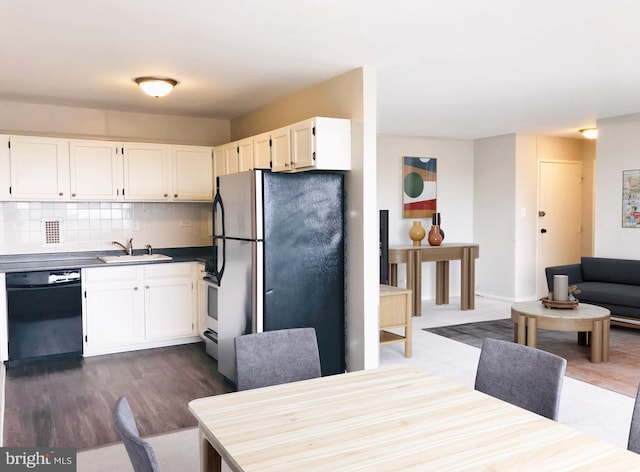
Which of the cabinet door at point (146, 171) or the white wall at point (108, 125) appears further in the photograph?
the cabinet door at point (146, 171)

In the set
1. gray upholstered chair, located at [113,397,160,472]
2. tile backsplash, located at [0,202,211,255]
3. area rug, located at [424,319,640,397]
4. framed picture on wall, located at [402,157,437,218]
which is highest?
framed picture on wall, located at [402,157,437,218]

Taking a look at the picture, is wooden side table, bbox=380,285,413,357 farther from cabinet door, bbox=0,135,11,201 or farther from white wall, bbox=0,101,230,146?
cabinet door, bbox=0,135,11,201

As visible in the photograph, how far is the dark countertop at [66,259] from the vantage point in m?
4.78

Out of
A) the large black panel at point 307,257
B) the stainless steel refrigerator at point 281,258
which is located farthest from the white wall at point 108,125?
the large black panel at point 307,257

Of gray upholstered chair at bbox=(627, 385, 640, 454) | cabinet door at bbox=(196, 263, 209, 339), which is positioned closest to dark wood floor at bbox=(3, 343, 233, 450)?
cabinet door at bbox=(196, 263, 209, 339)

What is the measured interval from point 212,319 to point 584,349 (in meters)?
3.55

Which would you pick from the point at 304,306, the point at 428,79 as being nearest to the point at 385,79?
the point at 428,79

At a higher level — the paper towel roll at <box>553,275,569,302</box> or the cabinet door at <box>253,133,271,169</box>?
the cabinet door at <box>253,133,271,169</box>

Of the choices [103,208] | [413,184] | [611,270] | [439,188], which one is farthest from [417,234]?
[103,208]

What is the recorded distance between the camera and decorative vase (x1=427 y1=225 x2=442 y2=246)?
715 centimetres

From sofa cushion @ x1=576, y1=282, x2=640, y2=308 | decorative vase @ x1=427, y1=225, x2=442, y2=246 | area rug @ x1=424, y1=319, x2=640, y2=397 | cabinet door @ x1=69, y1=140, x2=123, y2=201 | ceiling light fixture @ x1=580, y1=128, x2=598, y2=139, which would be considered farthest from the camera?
decorative vase @ x1=427, y1=225, x2=442, y2=246

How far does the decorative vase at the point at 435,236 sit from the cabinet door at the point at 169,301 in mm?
3350

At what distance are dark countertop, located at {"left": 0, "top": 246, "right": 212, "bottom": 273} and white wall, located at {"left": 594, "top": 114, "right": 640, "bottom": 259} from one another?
4804 mm

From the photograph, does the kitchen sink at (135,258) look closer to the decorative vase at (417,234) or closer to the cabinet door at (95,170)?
the cabinet door at (95,170)
